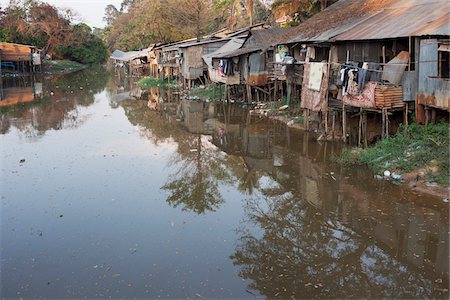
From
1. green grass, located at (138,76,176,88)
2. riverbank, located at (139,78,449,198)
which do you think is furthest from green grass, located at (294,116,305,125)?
green grass, located at (138,76,176,88)

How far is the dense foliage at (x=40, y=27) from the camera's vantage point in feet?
194

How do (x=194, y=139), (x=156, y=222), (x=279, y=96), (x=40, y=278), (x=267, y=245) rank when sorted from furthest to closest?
(x=279, y=96)
(x=194, y=139)
(x=156, y=222)
(x=267, y=245)
(x=40, y=278)

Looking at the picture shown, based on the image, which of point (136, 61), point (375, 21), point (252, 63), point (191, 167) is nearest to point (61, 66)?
point (136, 61)

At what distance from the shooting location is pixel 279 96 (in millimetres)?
23906

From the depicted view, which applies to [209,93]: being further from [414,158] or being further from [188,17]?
[188,17]

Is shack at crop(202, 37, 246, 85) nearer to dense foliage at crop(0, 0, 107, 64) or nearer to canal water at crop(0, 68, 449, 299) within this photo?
canal water at crop(0, 68, 449, 299)

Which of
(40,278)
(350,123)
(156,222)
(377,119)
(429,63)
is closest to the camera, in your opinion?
(40,278)

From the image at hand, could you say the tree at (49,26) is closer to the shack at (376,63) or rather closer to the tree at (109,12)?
the shack at (376,63)

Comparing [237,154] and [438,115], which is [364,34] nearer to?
[438,115]

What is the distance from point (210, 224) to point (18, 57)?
1946 inches

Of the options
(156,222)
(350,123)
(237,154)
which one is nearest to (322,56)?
(350,123)

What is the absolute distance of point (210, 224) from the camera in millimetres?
8914

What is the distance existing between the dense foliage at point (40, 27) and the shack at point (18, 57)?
391 cm

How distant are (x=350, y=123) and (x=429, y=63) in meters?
4.86
